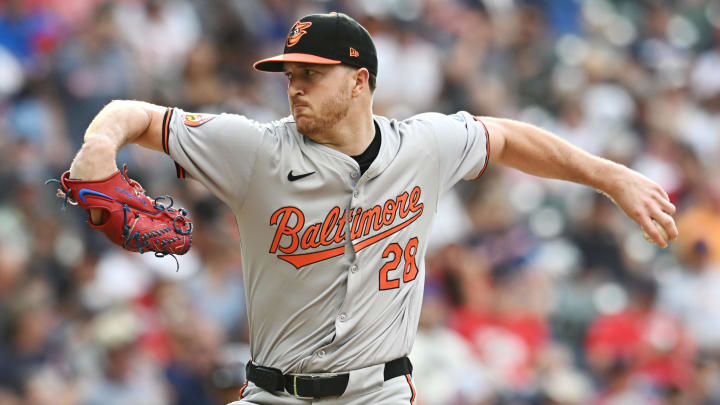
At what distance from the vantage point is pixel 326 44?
158 inches

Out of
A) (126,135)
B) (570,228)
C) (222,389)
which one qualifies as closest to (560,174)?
(126,135)

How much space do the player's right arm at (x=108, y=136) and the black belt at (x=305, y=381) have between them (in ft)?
3.17

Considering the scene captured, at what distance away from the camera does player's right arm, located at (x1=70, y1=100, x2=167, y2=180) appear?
11.7ft

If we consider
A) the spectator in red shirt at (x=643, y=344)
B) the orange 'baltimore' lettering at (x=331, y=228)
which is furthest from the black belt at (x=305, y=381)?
the spectator in red shirt at (x=643, y=344)

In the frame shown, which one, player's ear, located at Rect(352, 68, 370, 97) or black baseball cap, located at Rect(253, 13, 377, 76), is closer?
black baseball cap, located at Rect(253, 13, 377, 76)

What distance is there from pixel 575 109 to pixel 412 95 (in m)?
1.95

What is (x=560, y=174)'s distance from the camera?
446 cm

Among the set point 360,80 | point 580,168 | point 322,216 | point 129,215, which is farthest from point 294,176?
point 580,168

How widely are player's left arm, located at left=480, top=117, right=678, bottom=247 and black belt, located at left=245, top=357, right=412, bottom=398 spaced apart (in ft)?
3.27

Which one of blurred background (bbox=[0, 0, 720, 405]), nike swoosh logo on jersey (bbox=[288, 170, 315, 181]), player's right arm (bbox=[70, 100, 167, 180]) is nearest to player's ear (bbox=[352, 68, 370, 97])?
nike swoosh logo on jersey (bbox=[288, 170, 315, 181])

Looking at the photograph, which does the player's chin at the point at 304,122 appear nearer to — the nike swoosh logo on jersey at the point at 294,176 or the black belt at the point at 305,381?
the nike swoosh logo on jersey at the point at 294,176

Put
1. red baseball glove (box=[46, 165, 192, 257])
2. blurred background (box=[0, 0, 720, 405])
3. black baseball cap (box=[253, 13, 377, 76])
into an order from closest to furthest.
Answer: red baseball glove (box=[46, 165, 192, 257]), black baseball cap (box=[253, 13, 377, 76]), blurred background (box=[0, 0, 720, 405])

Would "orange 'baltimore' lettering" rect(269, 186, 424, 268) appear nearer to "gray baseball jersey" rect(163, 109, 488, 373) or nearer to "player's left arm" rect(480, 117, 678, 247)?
"gray baseball jersey" rect(163, 109, 488, 373)

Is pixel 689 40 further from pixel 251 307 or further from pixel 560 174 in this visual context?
pixel 251 307
